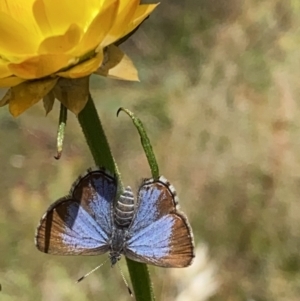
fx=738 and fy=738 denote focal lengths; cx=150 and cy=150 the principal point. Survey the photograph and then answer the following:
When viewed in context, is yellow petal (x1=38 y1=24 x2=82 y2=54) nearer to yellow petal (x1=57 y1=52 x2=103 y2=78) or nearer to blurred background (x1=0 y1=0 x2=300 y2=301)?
yellow petal (x1=57 y1=52 x2=103 y2=78)

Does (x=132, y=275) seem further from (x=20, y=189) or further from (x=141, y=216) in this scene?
(x=20, y=189)

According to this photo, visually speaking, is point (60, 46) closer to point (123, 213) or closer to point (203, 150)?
point (123, 213)

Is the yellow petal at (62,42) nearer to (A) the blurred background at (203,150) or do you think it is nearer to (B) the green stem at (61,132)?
(B) the green stem at (61,132)

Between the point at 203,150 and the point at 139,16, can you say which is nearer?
the point at 139,16

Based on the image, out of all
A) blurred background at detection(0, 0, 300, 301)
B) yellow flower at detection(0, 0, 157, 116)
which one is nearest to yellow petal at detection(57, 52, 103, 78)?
yellow flower at detection(0, 0, 157, 116)

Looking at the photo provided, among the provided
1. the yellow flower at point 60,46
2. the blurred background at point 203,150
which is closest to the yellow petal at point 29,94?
the yellow flower at point 60,46

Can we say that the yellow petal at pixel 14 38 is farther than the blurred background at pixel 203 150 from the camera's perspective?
No

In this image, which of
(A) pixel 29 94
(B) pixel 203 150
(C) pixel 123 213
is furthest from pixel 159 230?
(B) pixel 203 150
